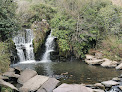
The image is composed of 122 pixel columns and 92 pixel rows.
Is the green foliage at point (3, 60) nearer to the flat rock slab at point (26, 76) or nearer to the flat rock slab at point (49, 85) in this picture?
the flat rock slab at point (26, 76)

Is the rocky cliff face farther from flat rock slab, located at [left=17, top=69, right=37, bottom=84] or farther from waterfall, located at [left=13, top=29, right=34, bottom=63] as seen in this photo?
flat rock slab, located at [left=17, top=69, right=37, bottom=84]

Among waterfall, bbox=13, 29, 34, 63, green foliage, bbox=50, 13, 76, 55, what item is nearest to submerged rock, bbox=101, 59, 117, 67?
green foliage, bbox=50, 13, 76, 55

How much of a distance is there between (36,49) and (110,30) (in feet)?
29.0

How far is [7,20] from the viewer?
9.97 meters

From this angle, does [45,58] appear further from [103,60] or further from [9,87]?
[9,87]

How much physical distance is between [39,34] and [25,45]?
1965mm

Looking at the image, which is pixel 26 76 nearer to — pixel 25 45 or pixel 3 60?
Answer: pixel 3 60

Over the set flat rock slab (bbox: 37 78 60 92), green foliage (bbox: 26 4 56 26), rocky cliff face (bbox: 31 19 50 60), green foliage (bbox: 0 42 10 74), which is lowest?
flat rock slab (bbox: 37 78 60 92)

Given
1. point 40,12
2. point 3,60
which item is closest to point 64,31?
point 40,12

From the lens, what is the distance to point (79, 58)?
14930mm

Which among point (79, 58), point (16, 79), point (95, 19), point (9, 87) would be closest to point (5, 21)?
point (16, 79)

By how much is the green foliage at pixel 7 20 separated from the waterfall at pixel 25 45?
405 centimetres

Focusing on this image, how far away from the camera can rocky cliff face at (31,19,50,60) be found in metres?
14.5

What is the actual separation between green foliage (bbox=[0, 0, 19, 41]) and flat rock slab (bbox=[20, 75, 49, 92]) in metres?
4.38
